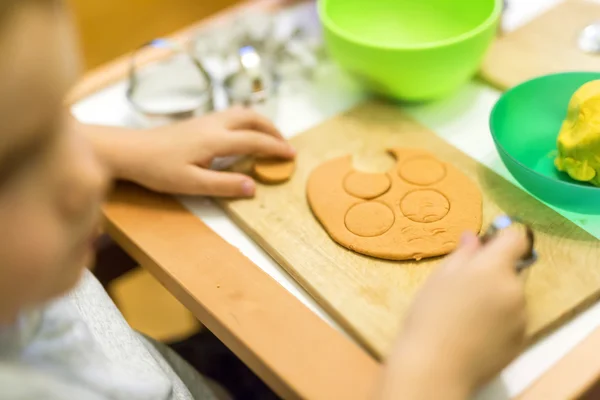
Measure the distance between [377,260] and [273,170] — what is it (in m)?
0.15

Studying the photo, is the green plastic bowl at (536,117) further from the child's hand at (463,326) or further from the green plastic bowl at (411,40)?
the child's hand at (463,326)

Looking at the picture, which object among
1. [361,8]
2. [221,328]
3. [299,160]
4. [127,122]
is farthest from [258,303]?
[361,8]

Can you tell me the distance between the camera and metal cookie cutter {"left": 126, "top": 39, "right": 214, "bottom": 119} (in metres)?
0.68

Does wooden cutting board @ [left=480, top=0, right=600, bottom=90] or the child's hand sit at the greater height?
wooden cutting board @ [left=480, top=0, right=600, bottom=90]

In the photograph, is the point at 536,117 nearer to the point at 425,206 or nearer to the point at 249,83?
the point at 425,206

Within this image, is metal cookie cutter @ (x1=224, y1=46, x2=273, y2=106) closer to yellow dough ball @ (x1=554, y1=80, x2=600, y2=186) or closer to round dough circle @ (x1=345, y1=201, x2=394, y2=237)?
round dough circle @ (x1=345, y1=201, x2=394, y2=237)

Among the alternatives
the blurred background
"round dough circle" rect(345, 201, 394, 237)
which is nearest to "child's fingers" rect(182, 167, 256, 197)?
"round dough circle" rect(345, 201, 394, 237)

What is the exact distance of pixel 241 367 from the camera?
71 cm

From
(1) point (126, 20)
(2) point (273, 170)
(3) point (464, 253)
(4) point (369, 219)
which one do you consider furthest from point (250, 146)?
(1) point (126, 20)

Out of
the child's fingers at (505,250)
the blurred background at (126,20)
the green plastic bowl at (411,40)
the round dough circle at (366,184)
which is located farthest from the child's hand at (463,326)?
the blurred background at (126,20)

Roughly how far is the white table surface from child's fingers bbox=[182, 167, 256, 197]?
23mm

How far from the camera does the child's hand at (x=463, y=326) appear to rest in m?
0.42

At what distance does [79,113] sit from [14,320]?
1.32 feet

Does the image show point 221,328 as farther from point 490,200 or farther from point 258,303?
point 490,200
